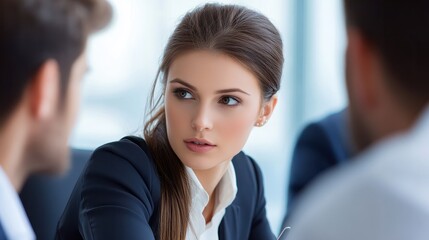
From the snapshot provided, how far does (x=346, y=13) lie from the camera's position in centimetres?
97

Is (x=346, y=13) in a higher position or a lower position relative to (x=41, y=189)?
higher

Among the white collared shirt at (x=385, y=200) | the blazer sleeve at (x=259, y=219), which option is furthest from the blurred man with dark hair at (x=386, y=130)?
the blazer sleeve at (x=259, y=219)

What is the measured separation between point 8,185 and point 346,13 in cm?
49

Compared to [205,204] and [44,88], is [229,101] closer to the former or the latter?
[205,204]

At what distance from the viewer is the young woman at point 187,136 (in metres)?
1.62

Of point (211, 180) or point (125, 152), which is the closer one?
point (125, 152)

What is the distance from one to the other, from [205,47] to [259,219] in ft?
1.70

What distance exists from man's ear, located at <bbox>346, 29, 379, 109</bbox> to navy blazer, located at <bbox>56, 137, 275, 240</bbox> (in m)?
0.68

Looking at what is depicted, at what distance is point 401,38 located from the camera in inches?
36.4

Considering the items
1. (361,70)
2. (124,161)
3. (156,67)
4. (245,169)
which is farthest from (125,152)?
(156,67)

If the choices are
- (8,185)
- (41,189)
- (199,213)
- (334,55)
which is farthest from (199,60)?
(334,55)

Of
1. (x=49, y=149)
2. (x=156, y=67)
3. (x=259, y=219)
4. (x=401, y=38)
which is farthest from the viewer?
(x=156, y=67)

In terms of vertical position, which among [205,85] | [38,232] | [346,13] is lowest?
[38,232]

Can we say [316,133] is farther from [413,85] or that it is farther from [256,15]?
[413,85]
